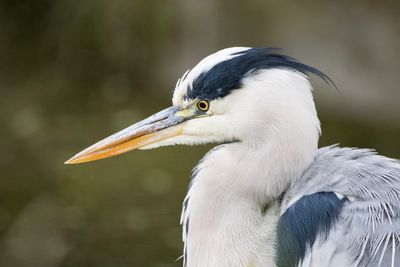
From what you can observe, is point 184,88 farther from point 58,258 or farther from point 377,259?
point 58,258

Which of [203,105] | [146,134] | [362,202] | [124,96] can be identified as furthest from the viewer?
[124,96]

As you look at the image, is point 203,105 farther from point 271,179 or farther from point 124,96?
point 124,96

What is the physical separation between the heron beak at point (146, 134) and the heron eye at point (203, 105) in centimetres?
6

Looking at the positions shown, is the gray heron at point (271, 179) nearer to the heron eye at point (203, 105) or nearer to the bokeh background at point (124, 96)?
the heron eye at point (203, 105)

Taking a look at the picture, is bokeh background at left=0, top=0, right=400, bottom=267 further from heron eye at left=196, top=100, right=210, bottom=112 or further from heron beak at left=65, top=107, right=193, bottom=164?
heron eye at left=196, top=100, right=210, bottom=112

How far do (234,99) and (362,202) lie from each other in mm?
601

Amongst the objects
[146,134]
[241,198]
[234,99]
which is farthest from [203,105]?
[241,198]

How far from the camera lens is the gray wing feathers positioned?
10.5 ft

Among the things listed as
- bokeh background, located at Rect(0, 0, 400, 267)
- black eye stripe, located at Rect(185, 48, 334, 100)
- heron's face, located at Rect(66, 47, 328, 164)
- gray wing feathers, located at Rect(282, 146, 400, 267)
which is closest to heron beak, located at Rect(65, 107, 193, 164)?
heron's face, located at Rect(66, 47, 328, 164)

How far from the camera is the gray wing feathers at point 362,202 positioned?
321 centimetres

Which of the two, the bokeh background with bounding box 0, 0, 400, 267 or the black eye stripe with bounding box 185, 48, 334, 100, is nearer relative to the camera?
the black eye stripe with bounding box 185, 48, 334, 100

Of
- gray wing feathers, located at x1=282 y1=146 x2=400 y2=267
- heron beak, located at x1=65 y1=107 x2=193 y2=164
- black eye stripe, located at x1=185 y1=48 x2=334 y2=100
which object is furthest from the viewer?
heron beak, located at x1=65 y1=107 x2=193 y2=164

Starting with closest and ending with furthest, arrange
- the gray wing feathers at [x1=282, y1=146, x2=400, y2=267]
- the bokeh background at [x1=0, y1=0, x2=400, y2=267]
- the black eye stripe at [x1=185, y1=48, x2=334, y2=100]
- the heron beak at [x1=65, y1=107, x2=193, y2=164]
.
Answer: the gray wing feathers at [x1=282, y1=146, x2=400, y2=267] → the black eye stripe at [x1=185, y1=48, x2=334, y2=100] → the heron beak at [x1=65, y1=107, x2=193, y2=164] → the bokeh background at [x1=0, y1=0, x2=400, y2=267]

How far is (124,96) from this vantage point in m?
7.65
